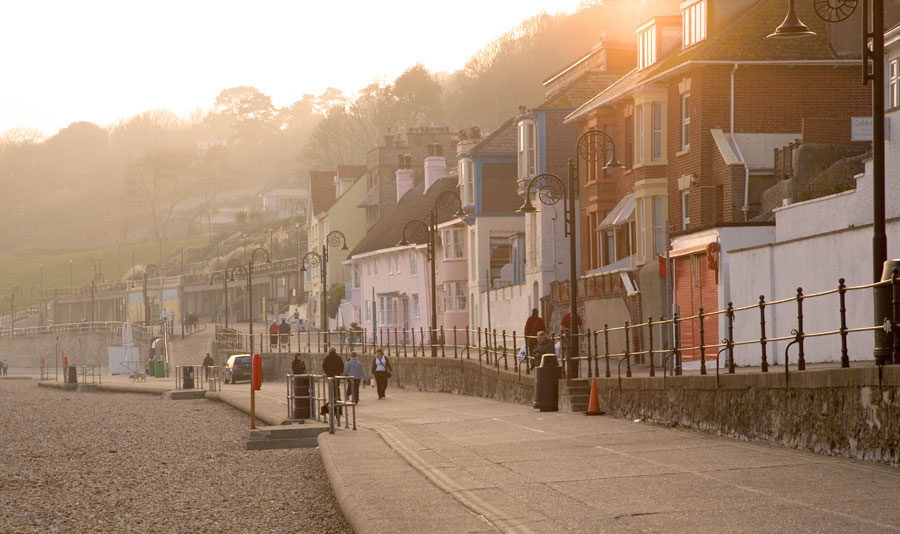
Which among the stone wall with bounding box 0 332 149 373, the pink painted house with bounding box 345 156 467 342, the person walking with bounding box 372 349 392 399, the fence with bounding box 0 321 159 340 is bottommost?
the stone wall with bounding box 0 332 149 373

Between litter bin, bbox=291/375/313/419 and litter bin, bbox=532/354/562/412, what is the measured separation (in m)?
5.20

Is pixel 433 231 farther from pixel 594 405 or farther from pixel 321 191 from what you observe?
pixel 321 191

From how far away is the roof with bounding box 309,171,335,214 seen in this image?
9319 centimetres

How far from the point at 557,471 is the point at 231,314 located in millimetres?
108282

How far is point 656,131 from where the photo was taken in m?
37.9

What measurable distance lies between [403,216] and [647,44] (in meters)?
30.9

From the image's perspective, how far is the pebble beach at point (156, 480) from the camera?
1549 centimetres

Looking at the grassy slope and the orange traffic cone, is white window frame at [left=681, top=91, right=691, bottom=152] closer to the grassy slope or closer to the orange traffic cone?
the orange traffic cone

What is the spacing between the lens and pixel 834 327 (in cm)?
2084

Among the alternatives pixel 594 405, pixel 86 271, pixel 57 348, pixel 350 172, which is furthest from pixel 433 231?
pixel 86 271

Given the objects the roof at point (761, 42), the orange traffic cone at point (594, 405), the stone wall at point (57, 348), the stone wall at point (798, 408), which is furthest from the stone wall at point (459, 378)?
the stone wall at point (57, 348)

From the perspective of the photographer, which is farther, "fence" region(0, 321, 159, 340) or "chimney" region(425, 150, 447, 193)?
"fence" region(0, 321, 159, 340)

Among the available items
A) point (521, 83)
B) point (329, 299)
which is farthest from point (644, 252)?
point (521, 83)

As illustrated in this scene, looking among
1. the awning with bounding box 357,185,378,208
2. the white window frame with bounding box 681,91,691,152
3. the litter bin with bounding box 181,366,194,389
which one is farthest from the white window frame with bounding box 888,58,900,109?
the awning with bounding box 357,185,378,208
